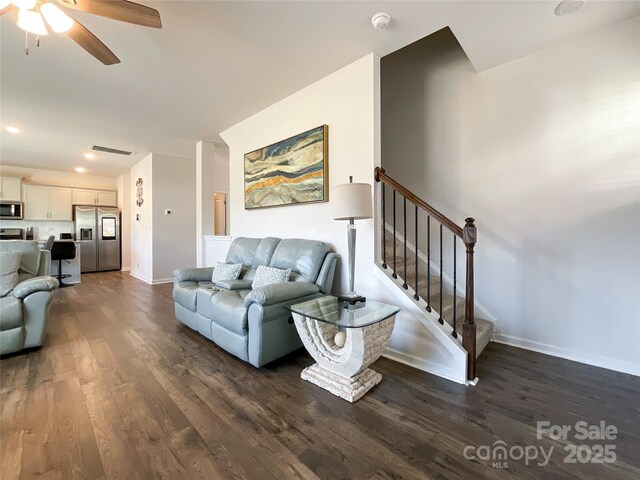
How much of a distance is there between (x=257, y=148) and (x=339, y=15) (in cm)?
203

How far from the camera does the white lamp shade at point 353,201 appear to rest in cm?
213

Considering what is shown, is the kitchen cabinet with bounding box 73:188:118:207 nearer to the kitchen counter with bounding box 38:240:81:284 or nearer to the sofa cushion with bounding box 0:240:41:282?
the kitchen counter with bounding box 38:240:81:284

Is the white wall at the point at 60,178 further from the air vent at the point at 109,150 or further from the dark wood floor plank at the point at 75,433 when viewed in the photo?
the dark wood floor plank at the point at 75,433

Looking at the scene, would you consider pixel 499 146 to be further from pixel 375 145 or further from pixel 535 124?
pixel 375 145

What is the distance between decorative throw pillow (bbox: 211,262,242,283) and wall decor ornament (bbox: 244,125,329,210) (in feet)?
2.99

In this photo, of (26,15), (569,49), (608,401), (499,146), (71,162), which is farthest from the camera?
(71,162)

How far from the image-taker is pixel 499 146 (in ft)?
8.96

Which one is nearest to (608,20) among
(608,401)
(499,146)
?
(499,146)

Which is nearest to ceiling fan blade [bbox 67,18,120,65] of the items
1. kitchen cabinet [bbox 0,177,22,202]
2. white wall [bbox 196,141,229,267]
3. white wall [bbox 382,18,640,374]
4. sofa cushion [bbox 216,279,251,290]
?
sofa cushion [bbox 216,279,251,290]

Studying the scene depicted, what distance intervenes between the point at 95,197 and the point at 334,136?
7.50 meters

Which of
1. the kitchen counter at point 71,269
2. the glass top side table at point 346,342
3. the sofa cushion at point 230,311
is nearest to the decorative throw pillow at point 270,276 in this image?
the sofa cushion at point 230,311

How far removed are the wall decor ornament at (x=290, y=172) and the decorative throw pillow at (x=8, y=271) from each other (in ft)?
7.80

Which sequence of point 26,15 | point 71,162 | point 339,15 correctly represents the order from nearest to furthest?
point 26,15, point 339,15, point 71,162

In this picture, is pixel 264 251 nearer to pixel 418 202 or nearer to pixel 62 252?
pixel 418 202
